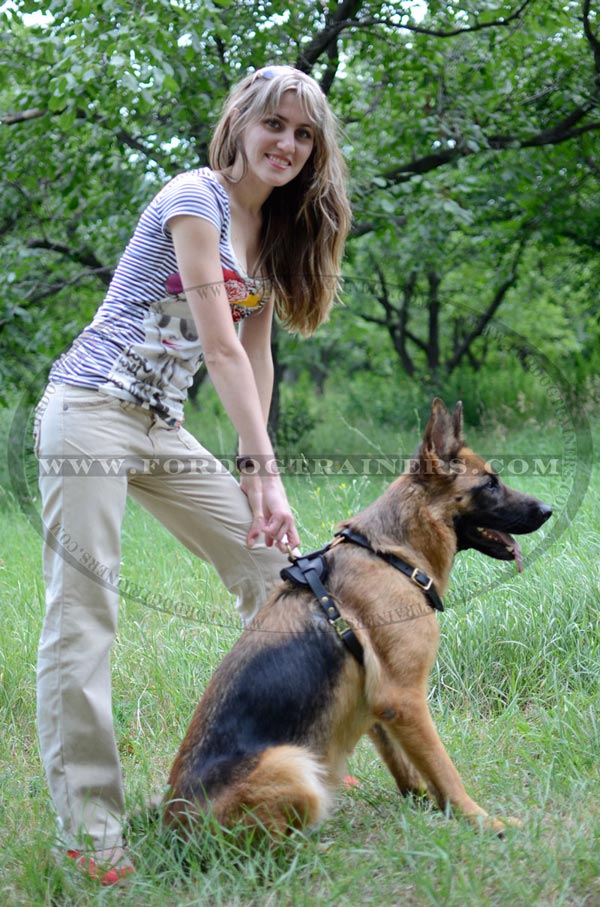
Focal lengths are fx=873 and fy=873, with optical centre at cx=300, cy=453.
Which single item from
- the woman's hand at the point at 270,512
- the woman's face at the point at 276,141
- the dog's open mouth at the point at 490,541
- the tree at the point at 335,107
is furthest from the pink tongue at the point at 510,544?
the tree at the point at 335,107

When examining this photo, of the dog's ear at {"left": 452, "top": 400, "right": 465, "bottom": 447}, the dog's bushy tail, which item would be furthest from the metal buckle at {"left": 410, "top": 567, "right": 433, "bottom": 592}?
the dog's bushy tail

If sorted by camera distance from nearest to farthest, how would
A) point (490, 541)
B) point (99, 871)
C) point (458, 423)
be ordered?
1. point (99, 871)
2. point (458, 423)
3. point (490, 541)

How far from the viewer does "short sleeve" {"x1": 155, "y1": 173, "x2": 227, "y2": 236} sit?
267cm

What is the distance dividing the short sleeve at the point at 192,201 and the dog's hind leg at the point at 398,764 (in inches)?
74.5

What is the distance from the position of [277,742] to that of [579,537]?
9.59 feet

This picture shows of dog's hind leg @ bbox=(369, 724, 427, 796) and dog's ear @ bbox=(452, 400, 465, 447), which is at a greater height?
dog's ear @ bbox=(452, 400, 465, 447)

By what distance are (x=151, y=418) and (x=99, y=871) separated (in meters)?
1.44

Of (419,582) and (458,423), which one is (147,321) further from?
(419,582)

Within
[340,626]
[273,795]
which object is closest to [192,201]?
[340,626]

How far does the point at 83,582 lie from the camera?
2.73m

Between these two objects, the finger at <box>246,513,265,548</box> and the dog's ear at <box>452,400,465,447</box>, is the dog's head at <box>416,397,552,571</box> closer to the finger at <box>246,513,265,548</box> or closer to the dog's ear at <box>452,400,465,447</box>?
the dog's ear at <box>452,400,465,447</box>

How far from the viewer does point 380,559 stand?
9.91 feet

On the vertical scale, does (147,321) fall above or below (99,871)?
above

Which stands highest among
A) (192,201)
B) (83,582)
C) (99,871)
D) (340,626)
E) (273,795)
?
(192,201)
